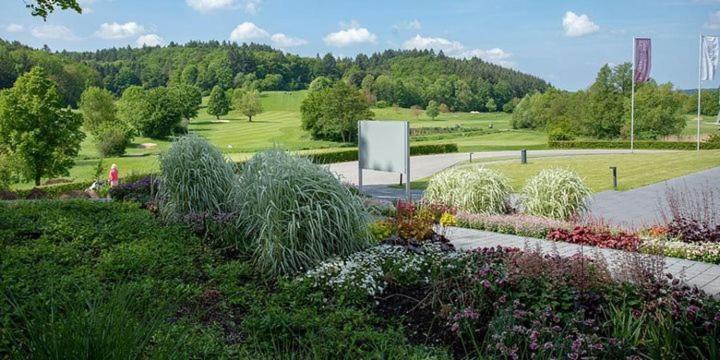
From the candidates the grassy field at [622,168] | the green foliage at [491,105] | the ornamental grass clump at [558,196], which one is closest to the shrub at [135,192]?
the ornamental grass clump at [558,196]

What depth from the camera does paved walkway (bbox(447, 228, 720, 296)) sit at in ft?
19.2

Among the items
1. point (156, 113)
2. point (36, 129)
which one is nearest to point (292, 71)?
point (156, 113)

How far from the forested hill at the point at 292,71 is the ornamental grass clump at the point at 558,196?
1914 inches

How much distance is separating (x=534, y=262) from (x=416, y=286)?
3.39ft

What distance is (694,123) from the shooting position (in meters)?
60.8

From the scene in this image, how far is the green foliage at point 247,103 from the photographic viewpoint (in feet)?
194

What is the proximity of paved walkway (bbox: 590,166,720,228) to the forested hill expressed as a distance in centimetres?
4700

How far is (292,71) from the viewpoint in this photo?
70.8 metres

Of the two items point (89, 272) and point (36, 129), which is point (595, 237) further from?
point (36, 129)

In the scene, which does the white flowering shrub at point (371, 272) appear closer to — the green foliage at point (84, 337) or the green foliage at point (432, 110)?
the green foliage at point (84, 337)

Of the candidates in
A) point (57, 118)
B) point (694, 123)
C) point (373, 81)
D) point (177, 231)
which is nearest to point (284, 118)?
point (373, 81)

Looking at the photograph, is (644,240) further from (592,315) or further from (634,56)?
(634,56)

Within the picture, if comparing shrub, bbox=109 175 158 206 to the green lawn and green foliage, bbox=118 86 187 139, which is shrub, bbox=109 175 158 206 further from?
green foliage, bbox=118 86 187 139

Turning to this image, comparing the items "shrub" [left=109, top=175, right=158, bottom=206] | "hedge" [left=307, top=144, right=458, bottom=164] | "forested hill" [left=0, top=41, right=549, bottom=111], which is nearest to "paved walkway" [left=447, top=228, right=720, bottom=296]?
"shrub" [left=109, top=175, right=158, bottom=206]
